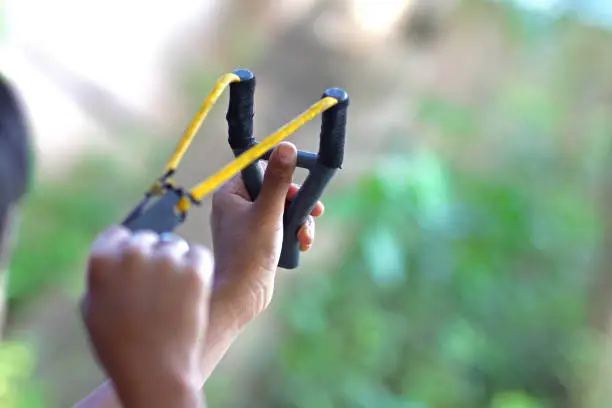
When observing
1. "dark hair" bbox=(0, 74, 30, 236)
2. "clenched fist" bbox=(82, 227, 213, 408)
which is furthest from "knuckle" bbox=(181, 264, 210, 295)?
"dark hair" bbox=(0, 74, 30, 236)

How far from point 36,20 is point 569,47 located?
1268 mm

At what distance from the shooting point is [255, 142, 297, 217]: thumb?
1.33ft

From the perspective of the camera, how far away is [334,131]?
38cm

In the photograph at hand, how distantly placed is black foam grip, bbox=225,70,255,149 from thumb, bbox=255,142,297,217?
1.0 inches

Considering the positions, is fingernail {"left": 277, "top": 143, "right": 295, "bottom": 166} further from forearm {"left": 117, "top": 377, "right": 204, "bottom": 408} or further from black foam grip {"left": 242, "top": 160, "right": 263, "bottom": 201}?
forearm {"left": 117, "top": 377, "right": 204, "bottom": 408}

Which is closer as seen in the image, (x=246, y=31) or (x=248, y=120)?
(x=248, y=120)

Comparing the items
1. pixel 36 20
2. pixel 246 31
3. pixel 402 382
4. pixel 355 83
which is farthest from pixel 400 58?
pixel 36 20

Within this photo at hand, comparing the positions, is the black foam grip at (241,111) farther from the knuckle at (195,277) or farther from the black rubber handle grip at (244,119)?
the knuckle at (195,277)

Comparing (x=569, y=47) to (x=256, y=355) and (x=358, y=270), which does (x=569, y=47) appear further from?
(x=256, y=355)

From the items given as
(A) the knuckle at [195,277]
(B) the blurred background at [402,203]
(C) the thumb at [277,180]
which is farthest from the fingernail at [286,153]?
(B) the blurred background at [402,203]

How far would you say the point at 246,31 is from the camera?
155 centimetres

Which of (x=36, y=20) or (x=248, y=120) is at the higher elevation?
(x=36, y=20)

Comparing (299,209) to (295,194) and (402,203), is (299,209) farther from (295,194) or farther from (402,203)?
(402,203)

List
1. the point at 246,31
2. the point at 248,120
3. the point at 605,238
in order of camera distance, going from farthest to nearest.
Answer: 1. the point at 246,31
2. the point at 605,238
3. the point at 248,120
